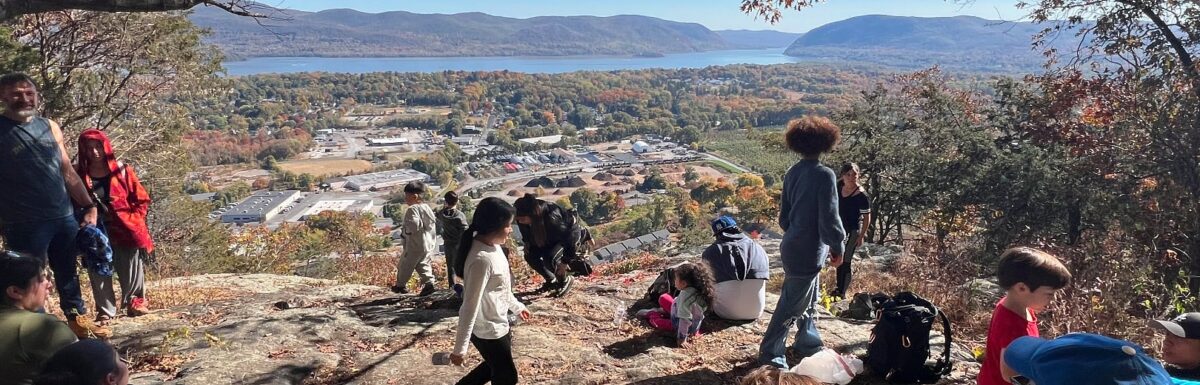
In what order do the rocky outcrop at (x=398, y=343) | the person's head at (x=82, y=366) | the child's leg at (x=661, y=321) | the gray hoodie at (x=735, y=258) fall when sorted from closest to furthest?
1. the person's head at (x=82, y=366)
2. the rocky outcrop at (x=398, y=343)
3. the gray hoodie at (x=735, y=258)
4. the child's leg at (x=661, y=321)

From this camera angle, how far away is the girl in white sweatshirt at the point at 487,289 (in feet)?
9.96

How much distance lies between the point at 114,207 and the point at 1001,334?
5276 mm

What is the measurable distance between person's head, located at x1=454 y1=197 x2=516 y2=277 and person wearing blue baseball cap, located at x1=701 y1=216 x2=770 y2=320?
1814 millimetres

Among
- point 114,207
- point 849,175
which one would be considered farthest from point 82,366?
point 849,175

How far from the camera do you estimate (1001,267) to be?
111 inches

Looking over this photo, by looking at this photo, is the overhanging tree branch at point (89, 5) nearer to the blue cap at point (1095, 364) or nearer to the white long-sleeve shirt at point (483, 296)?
the white long-sleeve shirt at point (483, 296)

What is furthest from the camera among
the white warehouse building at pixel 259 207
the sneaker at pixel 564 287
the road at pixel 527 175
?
the road at pixel 527 175

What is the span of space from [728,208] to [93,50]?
96.5 feet

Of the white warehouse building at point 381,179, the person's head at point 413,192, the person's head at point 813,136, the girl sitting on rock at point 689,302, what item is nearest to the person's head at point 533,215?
the person's head at point 413,192

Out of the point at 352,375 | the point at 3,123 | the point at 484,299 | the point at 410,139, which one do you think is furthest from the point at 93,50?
the point at 410,139

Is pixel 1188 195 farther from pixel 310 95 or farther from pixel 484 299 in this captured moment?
pixel 310 95

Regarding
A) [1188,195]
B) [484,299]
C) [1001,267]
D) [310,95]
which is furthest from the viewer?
[310,95]

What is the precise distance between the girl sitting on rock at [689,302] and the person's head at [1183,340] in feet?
7.23

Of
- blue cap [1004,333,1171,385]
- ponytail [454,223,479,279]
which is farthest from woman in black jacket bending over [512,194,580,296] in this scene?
blue cap [1004,333,1171,385]
